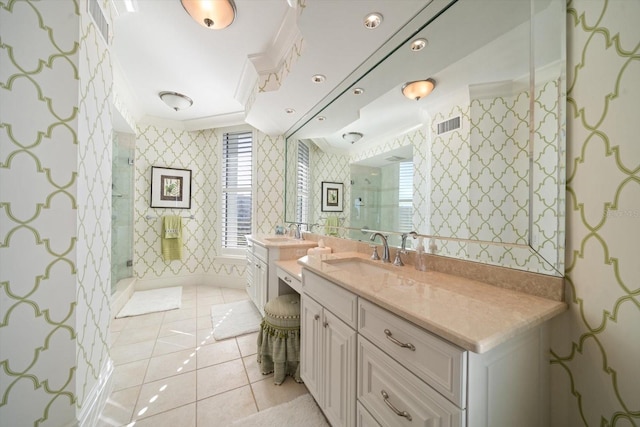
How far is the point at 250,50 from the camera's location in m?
2.02

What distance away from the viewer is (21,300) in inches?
36.8

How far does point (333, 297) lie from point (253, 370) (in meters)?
1.20

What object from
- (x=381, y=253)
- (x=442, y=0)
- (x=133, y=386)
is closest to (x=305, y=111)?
(x=442, y=0)

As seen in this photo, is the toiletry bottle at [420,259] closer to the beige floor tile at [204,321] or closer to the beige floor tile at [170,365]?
the beige floor tile at [170,365]

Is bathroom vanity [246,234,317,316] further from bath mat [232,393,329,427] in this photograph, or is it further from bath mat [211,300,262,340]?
bath mat [232,393,329,427]

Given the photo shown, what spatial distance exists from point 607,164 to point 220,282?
422 centimetres

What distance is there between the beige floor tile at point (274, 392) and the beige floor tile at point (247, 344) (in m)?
0.42

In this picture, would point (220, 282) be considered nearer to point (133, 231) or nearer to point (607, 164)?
point (133, 231)

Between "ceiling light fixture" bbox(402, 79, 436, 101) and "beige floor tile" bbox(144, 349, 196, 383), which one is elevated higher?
"ceiling light fixture" bbox(402, 79, 436, 101)

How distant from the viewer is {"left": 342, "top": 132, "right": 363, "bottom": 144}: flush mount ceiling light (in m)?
1.93

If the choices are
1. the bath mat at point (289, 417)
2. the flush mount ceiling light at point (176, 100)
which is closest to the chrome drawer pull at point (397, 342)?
the bath mat at point (289, 417)

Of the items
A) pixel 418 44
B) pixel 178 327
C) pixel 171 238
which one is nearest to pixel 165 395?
pixel 178 327

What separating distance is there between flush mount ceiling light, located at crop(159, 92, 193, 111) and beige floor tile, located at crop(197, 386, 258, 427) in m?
3.17

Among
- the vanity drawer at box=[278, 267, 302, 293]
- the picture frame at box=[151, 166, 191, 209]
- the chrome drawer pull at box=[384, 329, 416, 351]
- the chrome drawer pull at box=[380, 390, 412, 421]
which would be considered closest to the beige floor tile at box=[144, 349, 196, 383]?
the vanity drawer at box=[278, 267, 302, 293]
